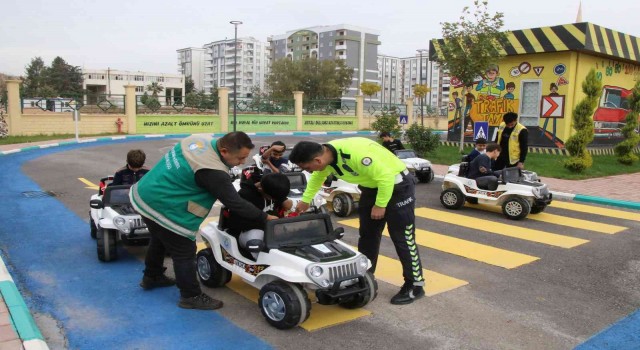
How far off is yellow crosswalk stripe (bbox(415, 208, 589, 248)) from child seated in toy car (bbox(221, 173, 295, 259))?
4.32 m

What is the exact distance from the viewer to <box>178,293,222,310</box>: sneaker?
4809 millimetres

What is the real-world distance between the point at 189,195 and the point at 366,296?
71.7 inches

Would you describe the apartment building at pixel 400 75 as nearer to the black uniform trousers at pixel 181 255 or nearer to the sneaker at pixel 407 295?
the sneaker at pixel 407 295

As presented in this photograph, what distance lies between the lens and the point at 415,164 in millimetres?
12422

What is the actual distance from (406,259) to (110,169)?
12.2 meters

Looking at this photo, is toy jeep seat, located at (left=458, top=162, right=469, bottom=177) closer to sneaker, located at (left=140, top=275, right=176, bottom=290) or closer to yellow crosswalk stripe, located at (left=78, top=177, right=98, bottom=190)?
sneaker, located at (left=140, top=275, right=176, bottom=290)

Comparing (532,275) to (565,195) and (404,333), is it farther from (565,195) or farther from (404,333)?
(565,195)

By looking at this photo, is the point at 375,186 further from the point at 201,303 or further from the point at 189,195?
the point at 201,303

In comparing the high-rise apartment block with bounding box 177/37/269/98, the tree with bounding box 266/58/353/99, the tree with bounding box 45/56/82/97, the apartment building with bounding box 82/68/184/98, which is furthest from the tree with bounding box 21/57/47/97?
the high-rise apartment block with bounding box 177/37/269/98

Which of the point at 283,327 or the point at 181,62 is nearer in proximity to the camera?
the point at 283,327

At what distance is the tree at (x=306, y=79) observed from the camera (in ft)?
240

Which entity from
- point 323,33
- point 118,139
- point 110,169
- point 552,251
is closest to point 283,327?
point 552,251

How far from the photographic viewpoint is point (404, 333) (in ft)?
14.4

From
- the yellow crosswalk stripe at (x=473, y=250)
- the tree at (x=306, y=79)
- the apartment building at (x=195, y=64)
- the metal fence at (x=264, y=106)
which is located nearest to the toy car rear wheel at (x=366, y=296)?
the yellow crosswalk stripe at (x=473, y=250)
